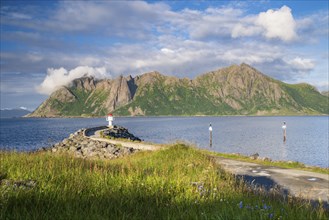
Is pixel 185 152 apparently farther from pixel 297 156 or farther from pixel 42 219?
pixel 297 156

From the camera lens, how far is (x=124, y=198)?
8.75 metres

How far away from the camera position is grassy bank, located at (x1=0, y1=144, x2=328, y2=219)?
6.91m

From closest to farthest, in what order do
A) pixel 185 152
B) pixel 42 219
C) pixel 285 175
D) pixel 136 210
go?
pixel 42 219
pixel 136 210
pixel 185 152
pixel 285 175

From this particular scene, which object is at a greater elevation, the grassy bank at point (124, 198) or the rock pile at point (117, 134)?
the grassy bank at point (124, 198)

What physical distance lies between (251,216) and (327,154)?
67.9 metres

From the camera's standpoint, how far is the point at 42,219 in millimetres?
6801

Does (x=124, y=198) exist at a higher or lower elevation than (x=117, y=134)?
higher

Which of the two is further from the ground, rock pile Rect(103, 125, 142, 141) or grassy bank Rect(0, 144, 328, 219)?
grassy bank Rect(0, 144, 328, 219)

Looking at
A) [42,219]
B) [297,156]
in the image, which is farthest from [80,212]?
[297,156]

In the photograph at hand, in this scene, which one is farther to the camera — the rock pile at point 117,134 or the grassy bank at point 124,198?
the rock pile at point 117,134

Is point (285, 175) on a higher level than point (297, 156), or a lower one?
higher

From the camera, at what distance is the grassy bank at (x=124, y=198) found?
22.7ft

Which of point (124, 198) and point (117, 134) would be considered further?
point (117, 134)

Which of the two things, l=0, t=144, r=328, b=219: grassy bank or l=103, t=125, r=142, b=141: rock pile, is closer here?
l=0, t=144, r=328, b=219: grassy bank
